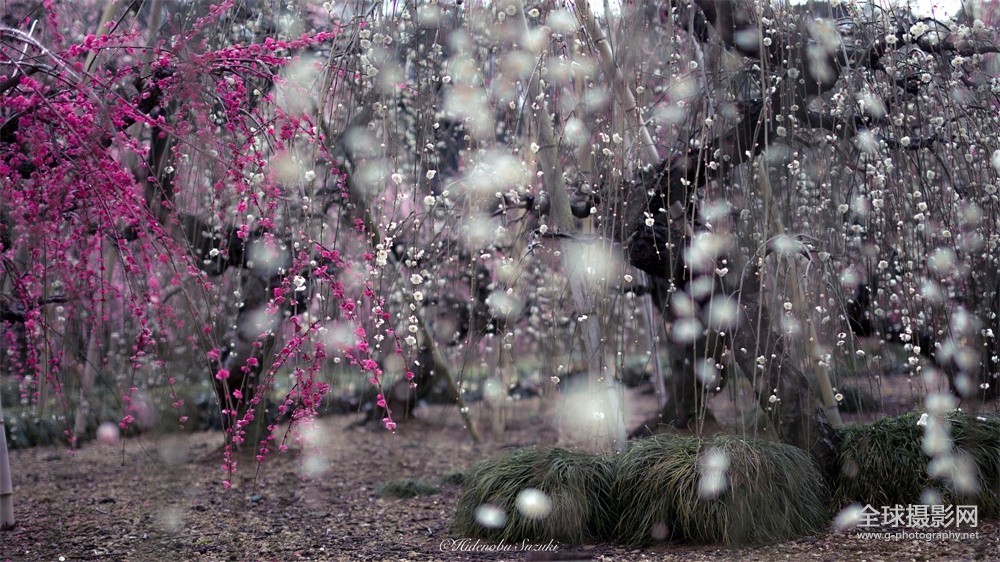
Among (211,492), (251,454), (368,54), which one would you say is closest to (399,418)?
(251,454)

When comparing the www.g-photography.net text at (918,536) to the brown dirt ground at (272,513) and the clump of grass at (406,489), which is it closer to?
the brown dirt ground at (272,513)

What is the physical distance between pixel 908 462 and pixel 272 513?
91.1 inches

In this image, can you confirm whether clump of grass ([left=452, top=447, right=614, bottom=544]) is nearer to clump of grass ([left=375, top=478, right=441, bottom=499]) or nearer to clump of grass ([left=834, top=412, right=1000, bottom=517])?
clump of grass ([left=834, top=412, right=1000, bottom=517])

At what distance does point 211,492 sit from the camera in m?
3.89

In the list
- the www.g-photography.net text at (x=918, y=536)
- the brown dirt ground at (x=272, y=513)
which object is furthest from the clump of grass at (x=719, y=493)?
the www.g-photography.net text at (x=918, y=536)

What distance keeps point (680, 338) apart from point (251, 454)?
7.74ft

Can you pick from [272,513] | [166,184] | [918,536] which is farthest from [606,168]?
[272,513]

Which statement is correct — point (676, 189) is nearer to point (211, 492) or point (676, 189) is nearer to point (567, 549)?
point (567, 549)

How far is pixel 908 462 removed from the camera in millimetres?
2682

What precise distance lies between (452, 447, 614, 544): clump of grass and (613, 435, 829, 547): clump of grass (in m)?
0.08

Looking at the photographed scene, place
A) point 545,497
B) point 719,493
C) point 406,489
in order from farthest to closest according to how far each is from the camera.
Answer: point 406,489 < point 545,497 < point 719,493

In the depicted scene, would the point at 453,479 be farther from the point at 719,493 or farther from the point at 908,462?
the point at 908,462

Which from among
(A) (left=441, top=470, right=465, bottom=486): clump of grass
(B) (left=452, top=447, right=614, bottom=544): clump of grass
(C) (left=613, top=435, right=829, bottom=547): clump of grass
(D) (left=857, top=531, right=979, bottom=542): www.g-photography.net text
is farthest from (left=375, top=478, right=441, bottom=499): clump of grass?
(D) (left=857, top=531, right=979, bottom=542): www.g-photography.net text

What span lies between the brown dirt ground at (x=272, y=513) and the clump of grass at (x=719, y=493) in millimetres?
54
